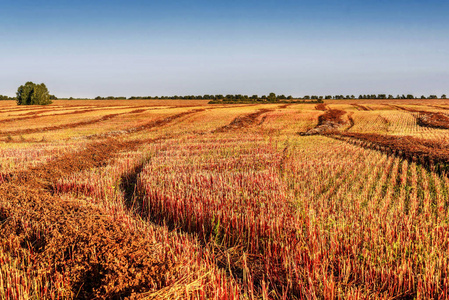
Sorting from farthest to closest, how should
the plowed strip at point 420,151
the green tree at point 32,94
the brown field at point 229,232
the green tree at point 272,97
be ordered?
the green tree at point 272,97 < the green tree at point 32,94 < the plowed strip at point 420,151 < the brown field at point 229,232

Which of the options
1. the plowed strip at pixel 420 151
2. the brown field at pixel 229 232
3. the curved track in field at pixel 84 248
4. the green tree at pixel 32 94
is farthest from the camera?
the green tree at pixel 32 94

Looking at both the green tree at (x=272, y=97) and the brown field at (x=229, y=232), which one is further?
the green tree at (x=272, y=97)

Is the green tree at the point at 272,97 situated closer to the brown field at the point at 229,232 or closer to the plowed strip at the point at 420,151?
the plowed strip at the point at 420,151

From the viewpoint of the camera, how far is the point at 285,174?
36.7ft

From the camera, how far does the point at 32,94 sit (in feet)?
325

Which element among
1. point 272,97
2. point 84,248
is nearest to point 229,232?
point 84,248

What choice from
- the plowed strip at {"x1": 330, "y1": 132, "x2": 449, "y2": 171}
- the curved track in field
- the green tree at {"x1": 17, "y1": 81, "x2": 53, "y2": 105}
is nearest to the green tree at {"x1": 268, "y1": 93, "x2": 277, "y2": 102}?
the green tree at {"x1": 17, "y1": 81, "x2": 53, "y2": 105}

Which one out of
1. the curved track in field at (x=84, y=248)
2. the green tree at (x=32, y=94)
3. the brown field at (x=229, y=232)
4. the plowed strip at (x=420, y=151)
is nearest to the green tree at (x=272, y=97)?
the green tree at (x=32, y=94)

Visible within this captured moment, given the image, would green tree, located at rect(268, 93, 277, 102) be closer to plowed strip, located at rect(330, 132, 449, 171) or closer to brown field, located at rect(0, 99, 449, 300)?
plowed strip, located at rect(330, 132, 449, 171)

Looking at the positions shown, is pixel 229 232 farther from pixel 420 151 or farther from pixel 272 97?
pixel 272 97

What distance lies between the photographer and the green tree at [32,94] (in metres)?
99.3

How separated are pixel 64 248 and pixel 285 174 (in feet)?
24.7

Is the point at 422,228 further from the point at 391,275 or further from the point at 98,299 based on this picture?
the point at 98,299

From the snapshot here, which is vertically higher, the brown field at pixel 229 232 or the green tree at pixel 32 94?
the green tree at pixel 32 94
